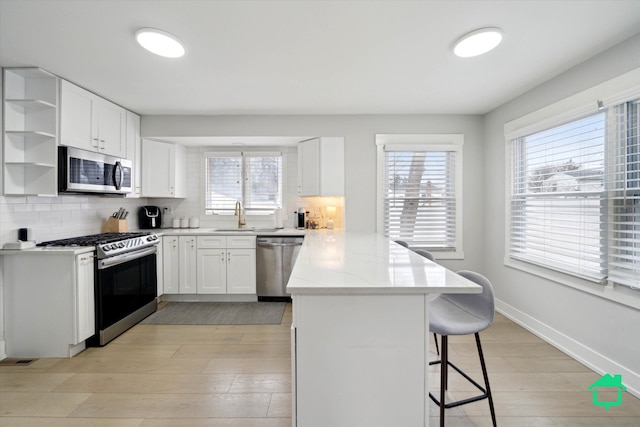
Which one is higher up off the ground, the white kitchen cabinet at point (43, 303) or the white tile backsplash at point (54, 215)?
the white tile backsplash at point (54, 215)

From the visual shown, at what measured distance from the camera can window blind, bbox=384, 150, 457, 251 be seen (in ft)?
12.9

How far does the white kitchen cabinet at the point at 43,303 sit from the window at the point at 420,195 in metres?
3.28

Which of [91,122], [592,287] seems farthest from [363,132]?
[91,122]

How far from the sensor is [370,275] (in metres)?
1.40

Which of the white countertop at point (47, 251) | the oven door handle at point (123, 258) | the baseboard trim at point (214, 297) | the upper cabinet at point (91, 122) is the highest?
the upper cabinet at point (91, 122)

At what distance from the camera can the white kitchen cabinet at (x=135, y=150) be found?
371cm

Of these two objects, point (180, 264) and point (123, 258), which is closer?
point (123, 258)

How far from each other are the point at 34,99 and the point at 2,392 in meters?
2.33

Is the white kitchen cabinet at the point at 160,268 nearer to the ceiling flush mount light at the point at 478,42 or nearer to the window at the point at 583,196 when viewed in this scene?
the ceiling flush mount light at the point at 478,42

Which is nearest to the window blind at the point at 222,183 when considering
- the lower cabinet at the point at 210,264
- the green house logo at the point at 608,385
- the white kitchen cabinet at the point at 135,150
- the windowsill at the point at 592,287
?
the lower cabinet at the point at 210,264

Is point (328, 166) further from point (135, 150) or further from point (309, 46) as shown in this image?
point (135, 150)

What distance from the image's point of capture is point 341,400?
1.27 meters

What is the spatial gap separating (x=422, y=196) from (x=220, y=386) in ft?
10.3

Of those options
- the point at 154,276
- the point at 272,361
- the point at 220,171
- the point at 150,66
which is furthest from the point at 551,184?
the point at 154,276
